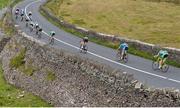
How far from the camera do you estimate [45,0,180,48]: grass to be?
199ft

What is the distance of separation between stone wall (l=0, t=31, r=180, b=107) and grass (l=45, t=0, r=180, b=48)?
18.3m

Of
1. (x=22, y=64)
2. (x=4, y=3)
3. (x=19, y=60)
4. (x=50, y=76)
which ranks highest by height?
(x=50, y=76)

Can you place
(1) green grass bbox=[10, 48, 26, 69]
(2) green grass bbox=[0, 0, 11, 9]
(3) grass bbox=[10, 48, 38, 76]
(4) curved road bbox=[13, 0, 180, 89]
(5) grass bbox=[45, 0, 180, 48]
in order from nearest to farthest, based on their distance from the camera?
(4) curved road bbox=[13, 0, 180, 89]
(3) grass bbox=[10, 48, 38, 76]
(1) green grass bbox=[10, 48, 26, 69]
(5) grass bbox=[45, 0, 180, 48]
(2) green grass bbox=[0, 0, 11, 9]

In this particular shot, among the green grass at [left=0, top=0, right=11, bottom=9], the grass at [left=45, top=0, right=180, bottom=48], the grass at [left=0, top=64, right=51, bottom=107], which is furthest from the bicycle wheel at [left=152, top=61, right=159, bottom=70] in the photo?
the green grass at [left=0, top=0, right=11, bottom=9]

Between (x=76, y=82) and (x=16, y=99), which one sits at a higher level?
(x=76, y=82)

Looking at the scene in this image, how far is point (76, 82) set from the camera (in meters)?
31.0

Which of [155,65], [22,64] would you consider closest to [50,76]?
[22,64]

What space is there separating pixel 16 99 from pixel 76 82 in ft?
22.4

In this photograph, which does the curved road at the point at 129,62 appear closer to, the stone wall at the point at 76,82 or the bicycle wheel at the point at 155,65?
the bicycle wheel at the point at 155,65

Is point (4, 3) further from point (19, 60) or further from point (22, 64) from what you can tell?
point (22, 64)

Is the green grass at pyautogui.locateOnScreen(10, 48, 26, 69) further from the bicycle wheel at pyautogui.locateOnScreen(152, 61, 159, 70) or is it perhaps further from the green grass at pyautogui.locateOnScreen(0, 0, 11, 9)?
the green grass at pyautogui.locateOnScreen(0, 0, 11, 9)

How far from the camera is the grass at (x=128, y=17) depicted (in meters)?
60.6

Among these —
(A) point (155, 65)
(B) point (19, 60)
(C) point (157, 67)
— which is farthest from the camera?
(B) point (19, 60)

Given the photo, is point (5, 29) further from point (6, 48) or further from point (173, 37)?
point (173, 37)
